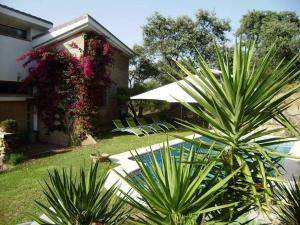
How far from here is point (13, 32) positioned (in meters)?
20.4

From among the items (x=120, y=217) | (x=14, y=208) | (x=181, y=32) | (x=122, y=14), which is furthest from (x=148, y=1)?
(x=181, y=32)

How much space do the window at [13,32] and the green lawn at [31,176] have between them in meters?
9.32

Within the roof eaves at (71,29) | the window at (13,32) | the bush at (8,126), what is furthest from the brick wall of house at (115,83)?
the bush at (8,126)

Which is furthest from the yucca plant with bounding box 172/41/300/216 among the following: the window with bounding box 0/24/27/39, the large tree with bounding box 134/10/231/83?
the large tree with bounding box 134/10/231/83

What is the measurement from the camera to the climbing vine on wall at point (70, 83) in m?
18.5

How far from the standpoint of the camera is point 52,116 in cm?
1956

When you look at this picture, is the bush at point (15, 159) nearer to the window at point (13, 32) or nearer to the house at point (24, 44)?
the house at point (24, 44)

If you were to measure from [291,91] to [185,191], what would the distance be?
173 centimetres

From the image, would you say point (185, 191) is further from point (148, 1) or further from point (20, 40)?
point (20, 40)

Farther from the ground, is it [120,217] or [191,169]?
[191,169]

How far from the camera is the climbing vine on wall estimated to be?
18531 millimetres

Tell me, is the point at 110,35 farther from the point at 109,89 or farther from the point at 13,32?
the point at 13,32

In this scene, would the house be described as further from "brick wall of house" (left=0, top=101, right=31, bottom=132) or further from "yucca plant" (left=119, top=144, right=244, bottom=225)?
"yucca plant" (left=119, top=144, right=244, bottom=225)

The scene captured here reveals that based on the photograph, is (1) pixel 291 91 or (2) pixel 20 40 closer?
(1) pixel 291 91
